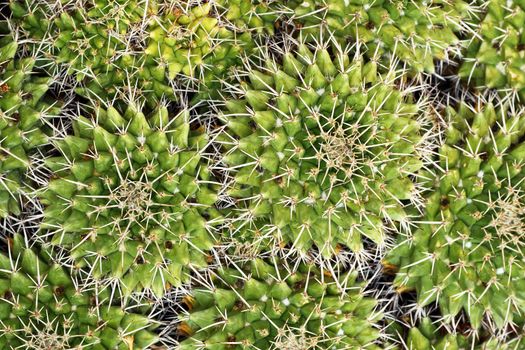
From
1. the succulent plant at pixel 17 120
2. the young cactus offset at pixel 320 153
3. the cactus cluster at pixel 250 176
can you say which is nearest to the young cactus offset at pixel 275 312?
the cactus cluster at pixel 250 176

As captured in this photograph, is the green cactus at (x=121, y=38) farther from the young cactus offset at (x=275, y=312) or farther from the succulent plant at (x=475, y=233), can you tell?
the succulent plant at (x=475, y=233)

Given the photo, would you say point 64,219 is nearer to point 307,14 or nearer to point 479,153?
point 307,14

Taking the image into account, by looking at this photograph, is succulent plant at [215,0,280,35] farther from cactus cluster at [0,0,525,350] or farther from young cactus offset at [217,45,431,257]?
young cactus offset at [217,45,431,257]

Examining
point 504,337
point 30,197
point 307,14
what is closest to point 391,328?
point 504,337

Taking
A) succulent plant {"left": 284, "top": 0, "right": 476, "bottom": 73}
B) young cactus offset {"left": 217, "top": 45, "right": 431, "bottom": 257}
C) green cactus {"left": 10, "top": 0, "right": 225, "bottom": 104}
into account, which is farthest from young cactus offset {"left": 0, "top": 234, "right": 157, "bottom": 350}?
succulent plant {"left": 284, "top": 0, "right": 476, "bottom": 73}

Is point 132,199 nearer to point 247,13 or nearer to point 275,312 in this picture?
point 275,312

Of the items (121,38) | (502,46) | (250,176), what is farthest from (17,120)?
(502,46)

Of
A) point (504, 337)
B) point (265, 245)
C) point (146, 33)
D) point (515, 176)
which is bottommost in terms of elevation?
point (504, 337)
